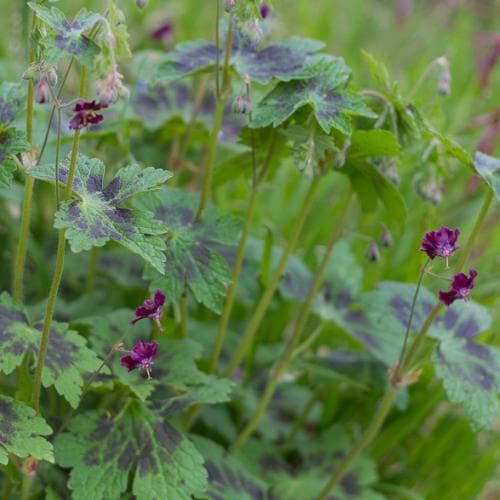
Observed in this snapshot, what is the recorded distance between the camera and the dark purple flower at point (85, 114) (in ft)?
3.95

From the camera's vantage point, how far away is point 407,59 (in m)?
4.80

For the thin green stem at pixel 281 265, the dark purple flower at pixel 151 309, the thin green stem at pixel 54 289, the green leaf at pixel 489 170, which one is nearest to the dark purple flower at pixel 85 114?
the thin green stem at pixel 54 289

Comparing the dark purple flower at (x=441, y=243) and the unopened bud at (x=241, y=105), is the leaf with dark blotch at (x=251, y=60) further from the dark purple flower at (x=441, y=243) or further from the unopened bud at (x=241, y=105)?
the dark purple flower at (x=441, y=243)

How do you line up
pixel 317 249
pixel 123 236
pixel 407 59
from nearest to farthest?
pixel 123 236
pixel 317 249
pixel 407 59

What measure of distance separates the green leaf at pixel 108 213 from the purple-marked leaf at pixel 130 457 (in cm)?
50

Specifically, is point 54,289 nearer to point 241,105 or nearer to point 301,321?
point 241,105

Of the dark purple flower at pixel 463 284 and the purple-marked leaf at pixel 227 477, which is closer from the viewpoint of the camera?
the dark purple flower at pixel 463 284

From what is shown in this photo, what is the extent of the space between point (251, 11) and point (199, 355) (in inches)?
30.4

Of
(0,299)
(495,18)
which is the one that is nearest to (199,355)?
(0,299)

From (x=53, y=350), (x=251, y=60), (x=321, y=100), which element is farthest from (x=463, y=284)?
(x=53, y=350)

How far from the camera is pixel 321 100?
1.54 m

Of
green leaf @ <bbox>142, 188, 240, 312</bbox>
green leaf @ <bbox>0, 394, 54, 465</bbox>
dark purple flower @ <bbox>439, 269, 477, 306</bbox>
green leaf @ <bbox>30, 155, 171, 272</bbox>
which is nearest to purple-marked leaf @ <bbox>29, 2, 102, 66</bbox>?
green leaf @ <bbox>30, 155, 171, 272</bbox>

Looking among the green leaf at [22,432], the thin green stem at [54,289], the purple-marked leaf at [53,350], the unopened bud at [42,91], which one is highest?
the unopened bud at [42,91]

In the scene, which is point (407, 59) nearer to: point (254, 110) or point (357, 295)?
point (357, 295)
